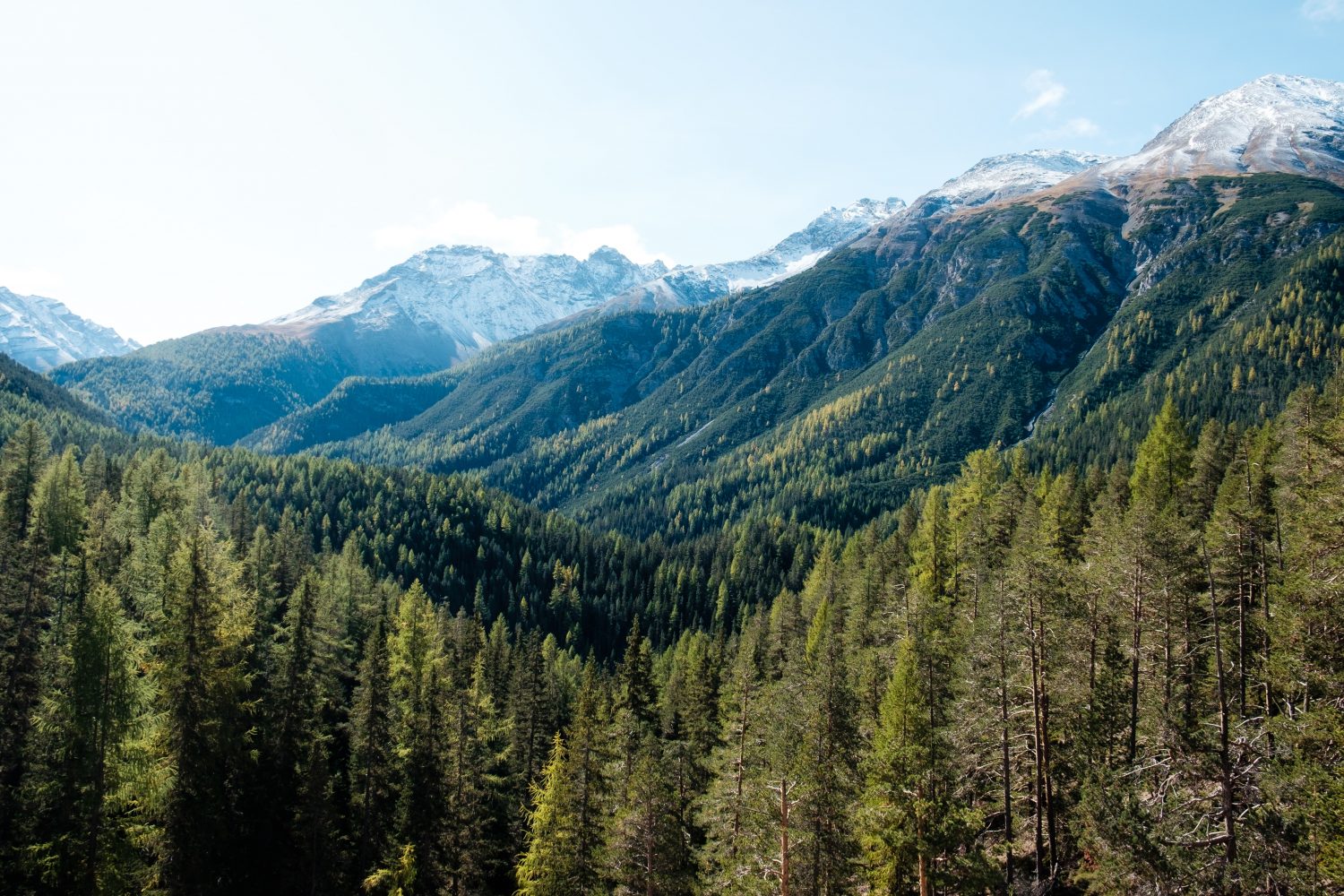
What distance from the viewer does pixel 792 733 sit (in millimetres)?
33656

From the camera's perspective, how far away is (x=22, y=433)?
65.7m

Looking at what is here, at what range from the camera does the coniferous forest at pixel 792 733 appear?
82.8 ft

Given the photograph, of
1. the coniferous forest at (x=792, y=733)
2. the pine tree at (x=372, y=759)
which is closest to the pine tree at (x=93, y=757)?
the coniferous forest at (x=792, y=733)

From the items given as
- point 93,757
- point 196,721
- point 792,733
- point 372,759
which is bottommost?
point 372,759

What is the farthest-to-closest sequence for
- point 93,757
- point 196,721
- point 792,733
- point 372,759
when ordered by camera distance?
point 372,759, point 792,733, point 196,721, point 93,757

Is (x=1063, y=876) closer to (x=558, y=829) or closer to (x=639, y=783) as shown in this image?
(x=639, y=783)

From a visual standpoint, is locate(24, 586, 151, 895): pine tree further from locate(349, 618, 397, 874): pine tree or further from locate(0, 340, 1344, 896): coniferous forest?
locate(349, 618, 397, 874): pine tree

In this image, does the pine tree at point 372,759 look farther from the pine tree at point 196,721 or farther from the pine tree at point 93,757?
the pine tree at point 93,757

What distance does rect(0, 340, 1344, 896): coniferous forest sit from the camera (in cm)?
2525

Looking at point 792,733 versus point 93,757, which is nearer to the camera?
point 93,757

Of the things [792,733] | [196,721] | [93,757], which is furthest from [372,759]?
[792,733]

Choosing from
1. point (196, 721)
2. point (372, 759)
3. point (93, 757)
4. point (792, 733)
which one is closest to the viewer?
point (93, 757)

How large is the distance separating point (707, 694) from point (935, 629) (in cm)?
2168

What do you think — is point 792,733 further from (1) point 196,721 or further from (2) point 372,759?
(1) point 196,721
